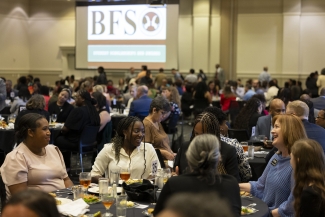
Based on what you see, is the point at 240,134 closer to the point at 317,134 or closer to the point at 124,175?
the point at 317,134

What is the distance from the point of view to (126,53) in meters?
19.2

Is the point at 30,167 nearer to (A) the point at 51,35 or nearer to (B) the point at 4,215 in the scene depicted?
(B) the point at 4,215

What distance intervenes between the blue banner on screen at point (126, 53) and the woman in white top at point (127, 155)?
14453 millimetres

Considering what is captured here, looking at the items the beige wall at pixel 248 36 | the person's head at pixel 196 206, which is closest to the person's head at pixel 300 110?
the person's head at pixel 196 206

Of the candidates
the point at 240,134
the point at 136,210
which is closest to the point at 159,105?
the point at 240,134

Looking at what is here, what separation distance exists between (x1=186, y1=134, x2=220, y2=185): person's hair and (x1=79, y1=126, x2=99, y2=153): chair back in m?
4.72

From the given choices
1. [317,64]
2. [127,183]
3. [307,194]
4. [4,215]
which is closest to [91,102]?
[127,183]

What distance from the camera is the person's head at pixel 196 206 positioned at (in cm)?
105

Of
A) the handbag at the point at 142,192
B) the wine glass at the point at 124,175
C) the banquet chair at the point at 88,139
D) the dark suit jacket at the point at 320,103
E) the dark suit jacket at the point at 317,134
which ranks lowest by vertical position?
the banquet chair at the point at 88,139

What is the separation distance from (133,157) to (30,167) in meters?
0.85

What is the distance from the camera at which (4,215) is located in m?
1.59

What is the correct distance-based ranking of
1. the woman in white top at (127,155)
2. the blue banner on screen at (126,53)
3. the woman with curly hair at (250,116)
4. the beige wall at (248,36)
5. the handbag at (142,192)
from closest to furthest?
the handbag at (142,192) → the woman in white top at (127,155) → the woman with curly hair at (250,116) → the beige wall at (248,36) → the blue banner on screen at (126,53)

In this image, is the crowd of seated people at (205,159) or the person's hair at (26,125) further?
the person's hair at (26,125)

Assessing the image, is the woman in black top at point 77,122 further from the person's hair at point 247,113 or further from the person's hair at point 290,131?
the person's hair at point 290,131
